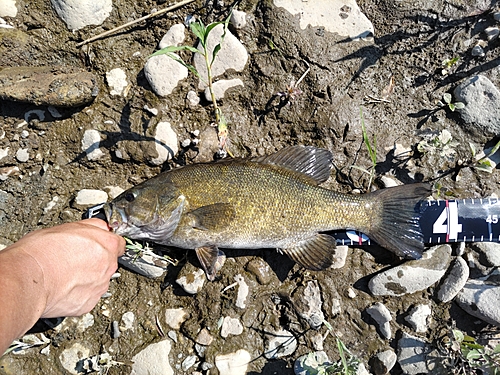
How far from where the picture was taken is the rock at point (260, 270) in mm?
4027

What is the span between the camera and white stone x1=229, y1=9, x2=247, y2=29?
4.08 meters

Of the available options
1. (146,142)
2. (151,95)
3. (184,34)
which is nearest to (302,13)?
(184,34)

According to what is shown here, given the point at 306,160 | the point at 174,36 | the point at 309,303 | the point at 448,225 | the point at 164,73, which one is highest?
the point at 174,36

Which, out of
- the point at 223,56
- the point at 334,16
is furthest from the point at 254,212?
the point at 334,16

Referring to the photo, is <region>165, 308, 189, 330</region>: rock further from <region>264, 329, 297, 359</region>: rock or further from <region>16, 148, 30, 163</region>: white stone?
<region>16, 148, 30, 163</region>: white stone

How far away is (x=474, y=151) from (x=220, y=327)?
2933mm

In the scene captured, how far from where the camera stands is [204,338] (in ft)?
13.1

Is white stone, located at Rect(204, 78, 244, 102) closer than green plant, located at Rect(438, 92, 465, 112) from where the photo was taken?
No

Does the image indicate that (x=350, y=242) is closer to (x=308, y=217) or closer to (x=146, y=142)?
(x=308, y=217)

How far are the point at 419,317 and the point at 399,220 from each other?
3.17ft

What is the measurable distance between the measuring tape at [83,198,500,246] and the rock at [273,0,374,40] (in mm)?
1789

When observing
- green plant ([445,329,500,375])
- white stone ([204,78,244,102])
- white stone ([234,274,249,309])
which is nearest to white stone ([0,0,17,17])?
white stone ([204,78,244,102])

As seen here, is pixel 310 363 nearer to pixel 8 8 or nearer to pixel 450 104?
pixel 450 104

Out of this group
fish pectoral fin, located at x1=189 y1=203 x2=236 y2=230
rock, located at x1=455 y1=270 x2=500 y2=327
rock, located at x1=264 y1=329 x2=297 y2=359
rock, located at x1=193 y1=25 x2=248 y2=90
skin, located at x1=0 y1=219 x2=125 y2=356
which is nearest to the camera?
skin, located at x1=0 y1=219 x2=125 y2=356
